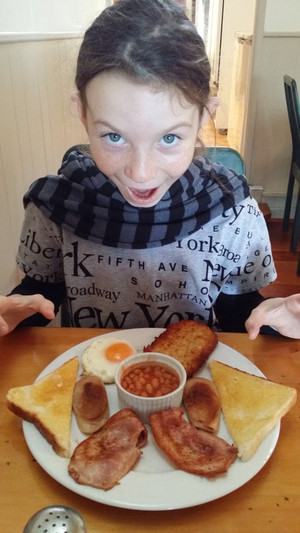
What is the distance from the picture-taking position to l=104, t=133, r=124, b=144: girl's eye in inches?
30.8

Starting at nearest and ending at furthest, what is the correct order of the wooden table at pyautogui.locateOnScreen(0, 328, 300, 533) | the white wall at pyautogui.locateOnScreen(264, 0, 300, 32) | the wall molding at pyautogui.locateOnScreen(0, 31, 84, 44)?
1. the wooden table at pyautogui.locateOnScreen(0, 328, 300, 533)
2. the wall molding at pyautogui.locateOnScreen(0, 31, 84, 44)
3. the white wall at pyautogui.locateOnScreen(264, 0, 300, 32)

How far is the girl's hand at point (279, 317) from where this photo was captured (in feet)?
2.84

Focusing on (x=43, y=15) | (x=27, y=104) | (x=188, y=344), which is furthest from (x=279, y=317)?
(x=43, y=15)

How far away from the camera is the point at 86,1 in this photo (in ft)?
9.54

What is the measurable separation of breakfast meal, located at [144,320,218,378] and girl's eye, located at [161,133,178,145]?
37cm

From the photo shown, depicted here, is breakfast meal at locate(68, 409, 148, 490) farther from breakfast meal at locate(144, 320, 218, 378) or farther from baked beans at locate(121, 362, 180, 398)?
breakfast meal at locate(144, 320, 218, 378)

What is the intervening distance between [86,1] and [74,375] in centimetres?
283

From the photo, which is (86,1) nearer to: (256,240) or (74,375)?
(256,240)

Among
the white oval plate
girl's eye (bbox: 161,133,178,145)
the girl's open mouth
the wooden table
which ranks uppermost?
girl's eye (bbox: 161,133,178,145)

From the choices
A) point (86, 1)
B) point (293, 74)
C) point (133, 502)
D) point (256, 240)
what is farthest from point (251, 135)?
point (133, 502)

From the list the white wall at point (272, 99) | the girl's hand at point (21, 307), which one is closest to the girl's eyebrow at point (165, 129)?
the girl's hand at point (21, 307)

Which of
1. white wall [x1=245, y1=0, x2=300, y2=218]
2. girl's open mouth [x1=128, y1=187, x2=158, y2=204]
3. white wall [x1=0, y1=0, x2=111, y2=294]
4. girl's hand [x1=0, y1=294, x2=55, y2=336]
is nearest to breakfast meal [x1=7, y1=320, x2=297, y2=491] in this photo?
girl's hand [x1=0, y1=294, x2=55, y2=336]

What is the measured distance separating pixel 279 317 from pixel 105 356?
1.14 feet

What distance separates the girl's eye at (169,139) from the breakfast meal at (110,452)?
45cm
